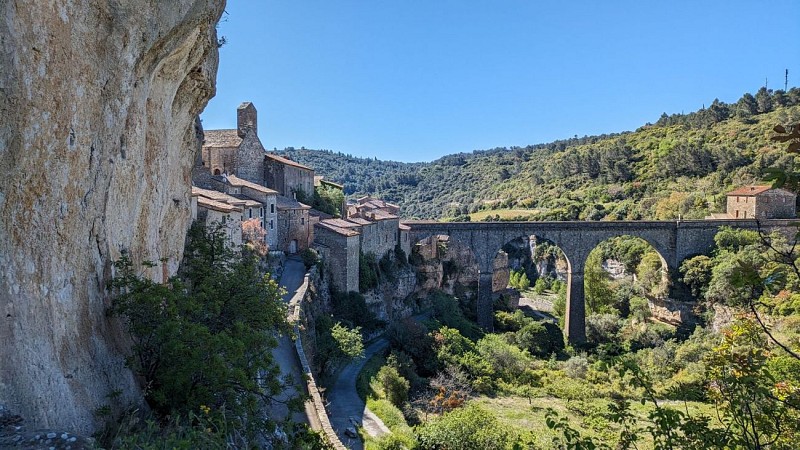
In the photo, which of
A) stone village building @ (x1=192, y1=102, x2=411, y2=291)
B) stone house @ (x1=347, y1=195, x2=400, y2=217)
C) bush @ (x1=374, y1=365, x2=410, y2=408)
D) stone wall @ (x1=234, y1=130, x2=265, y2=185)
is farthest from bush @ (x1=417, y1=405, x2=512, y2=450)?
stone wall @ (x1=234, y1=130, x2=265, y2=185)

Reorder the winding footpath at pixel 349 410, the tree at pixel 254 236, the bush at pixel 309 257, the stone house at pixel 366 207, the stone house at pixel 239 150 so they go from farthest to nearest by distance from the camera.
→ the stone house at pixel 366 207
the stone house at pixel 239 150
the bush at pixel 309 257
the tree at pixel 254 236
the winding footpath at pixel 349 410

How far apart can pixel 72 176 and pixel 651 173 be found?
288ft

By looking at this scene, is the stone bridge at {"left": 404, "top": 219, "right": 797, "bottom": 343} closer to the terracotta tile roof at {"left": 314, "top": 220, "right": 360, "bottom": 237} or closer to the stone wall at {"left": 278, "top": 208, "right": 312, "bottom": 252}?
the terracotta tile roof at {"left": 314, "top": 220, "right": 360, "bottom": 237}

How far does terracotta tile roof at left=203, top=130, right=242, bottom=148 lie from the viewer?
37.5 metres

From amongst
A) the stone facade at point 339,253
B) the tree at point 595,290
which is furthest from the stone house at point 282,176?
the tree at point 595,290

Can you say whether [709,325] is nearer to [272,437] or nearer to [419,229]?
[419,229]

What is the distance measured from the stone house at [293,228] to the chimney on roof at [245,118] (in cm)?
752

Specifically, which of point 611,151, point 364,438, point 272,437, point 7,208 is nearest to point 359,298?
point 364,438

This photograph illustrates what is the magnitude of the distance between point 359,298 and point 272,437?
71.9ft

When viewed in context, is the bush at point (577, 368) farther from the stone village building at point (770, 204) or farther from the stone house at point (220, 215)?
the stone village building at point (770, 204)

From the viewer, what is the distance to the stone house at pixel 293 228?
109ft

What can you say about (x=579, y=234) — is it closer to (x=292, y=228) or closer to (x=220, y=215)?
(x=292, y=228)

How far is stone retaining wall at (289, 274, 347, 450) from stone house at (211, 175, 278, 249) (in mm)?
6113

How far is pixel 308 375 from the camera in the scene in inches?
642
